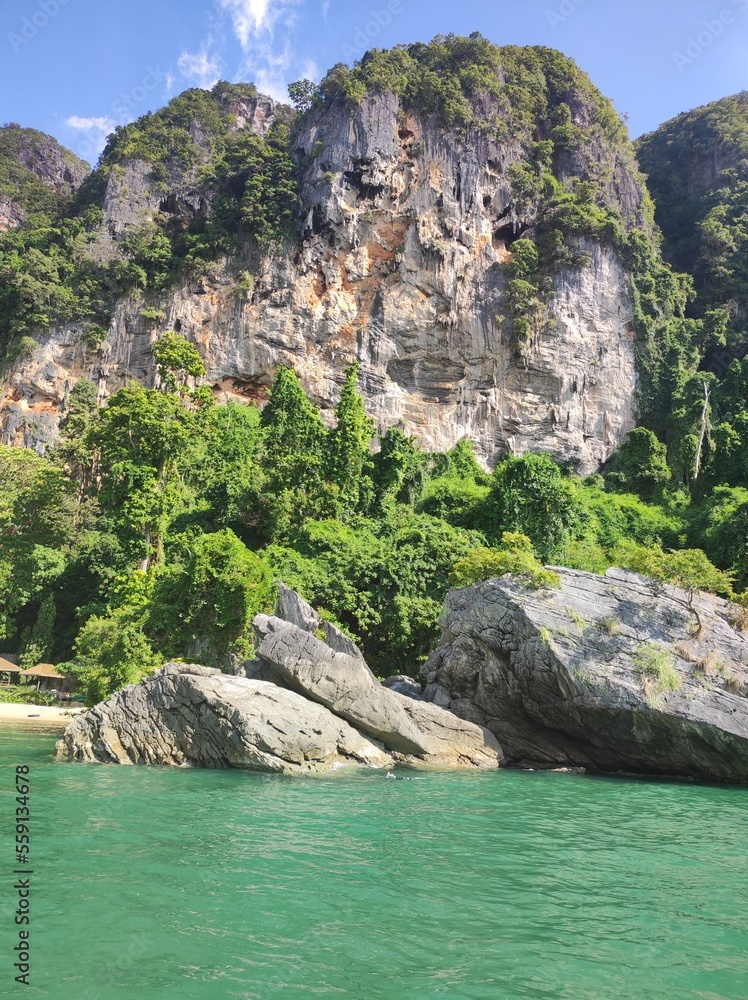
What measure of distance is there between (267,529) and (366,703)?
1288 cm

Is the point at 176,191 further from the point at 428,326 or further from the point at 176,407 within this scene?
the point at 176,407

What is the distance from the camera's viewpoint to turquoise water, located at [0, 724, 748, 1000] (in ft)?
13.5

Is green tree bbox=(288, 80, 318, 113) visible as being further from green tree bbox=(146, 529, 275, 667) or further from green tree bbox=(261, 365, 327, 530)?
green tree bbox=(146, 529, 275, 667)

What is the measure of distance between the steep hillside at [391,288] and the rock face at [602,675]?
24932mm

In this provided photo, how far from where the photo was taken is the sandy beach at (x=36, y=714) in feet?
67.6

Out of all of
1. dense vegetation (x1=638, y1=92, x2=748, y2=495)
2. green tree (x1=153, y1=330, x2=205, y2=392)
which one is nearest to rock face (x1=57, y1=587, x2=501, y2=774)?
green tree (x1=153, y1=330, x2=205, y2=392)

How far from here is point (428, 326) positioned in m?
39.9

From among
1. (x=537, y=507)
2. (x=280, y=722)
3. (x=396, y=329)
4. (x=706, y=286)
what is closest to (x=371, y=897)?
(x=280, y=722)

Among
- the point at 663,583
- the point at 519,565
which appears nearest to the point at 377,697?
the point at 519,565

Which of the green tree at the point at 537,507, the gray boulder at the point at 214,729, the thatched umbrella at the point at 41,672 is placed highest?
the green tree at the point at 537,507

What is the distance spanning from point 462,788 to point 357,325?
32298 mm

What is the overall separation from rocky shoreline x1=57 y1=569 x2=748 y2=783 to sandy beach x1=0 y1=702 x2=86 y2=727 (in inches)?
364

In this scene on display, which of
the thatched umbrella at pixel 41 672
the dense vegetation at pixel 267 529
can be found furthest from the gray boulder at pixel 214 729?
the thatched umbrella at pixel 41 672

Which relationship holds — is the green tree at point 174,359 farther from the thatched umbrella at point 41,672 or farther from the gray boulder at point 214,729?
the gray boulder at point 214,729
